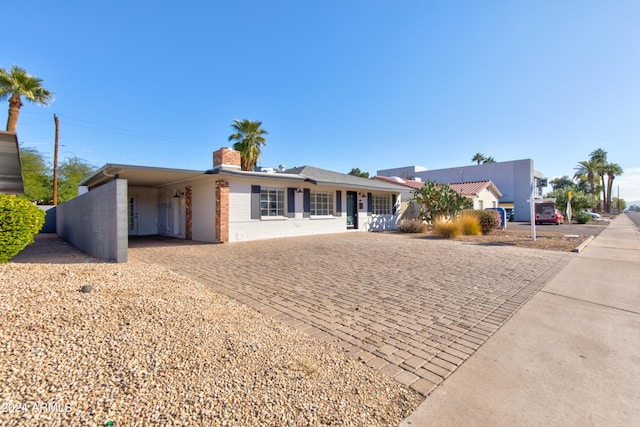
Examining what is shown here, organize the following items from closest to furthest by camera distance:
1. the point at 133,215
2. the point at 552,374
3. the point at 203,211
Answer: the point at 552,374 < the point at 203,211 < the point at 133,215

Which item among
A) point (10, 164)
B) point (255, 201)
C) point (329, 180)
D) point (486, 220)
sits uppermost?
point (329, 180)

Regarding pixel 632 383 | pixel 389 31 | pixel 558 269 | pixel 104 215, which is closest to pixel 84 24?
pixel 104 215

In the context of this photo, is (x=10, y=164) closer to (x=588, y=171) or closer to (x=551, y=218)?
(x=551, y=218)

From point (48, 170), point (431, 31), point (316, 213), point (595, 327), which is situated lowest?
point (595, 327)

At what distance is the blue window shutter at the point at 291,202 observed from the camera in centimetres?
1435

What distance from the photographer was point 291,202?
14.5 m

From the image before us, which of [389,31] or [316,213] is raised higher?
[389,31]

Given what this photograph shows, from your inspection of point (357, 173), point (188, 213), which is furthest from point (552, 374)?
point (357, 173)

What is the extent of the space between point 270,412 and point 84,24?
14.5 meters

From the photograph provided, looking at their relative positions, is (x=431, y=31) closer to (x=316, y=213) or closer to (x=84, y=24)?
(x=316, y=213)

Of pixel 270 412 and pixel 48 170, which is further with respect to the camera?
pixel 48 170

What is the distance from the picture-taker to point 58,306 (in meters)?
3.50

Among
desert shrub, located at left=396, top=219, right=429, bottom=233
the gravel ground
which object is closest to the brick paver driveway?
the gravel ground

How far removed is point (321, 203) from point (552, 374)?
13880 mm
